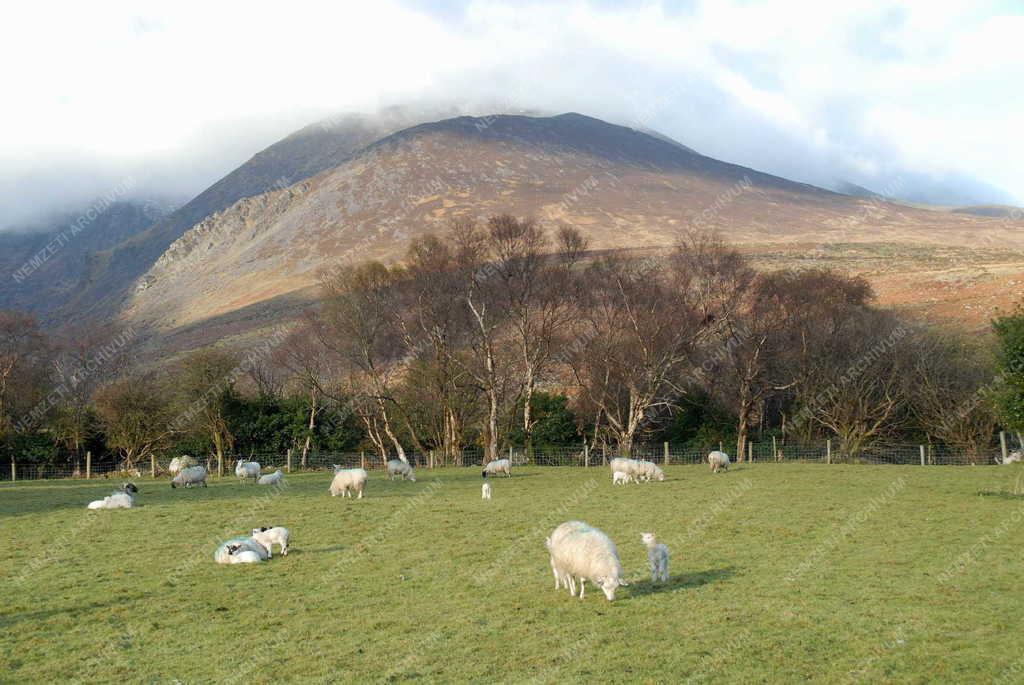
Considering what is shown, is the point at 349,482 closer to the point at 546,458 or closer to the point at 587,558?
the point at 587,558

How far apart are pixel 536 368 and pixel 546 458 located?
4881 mm

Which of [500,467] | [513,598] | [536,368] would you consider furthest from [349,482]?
[536,368]

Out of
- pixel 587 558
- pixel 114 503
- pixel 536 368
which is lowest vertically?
pixel 114 503

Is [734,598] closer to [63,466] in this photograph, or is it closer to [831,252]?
[63,466]

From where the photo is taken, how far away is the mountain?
14500 centimetres

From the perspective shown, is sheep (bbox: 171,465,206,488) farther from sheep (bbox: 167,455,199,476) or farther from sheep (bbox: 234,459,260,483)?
sheep (bbox: 167,455,199,476)

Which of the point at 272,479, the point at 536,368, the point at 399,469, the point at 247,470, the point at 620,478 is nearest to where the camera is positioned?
the point at 620,478

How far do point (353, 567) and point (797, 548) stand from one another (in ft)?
25.8

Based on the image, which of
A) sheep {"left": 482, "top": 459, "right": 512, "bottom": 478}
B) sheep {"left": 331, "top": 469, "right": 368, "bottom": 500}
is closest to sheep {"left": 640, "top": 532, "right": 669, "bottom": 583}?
sheep {"left": 331, "top": 469, "right": 368, "bottom": 500}

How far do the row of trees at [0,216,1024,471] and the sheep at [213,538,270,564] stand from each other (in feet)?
88.7

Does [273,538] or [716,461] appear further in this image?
[716,461]

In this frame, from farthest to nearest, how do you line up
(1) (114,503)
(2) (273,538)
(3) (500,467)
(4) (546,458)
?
(4) (546,458) → (3) (500,467) → (1) (114,503) → (2) (273,538)

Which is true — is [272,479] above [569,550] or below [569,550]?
below

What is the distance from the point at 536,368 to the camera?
44156 millimetres
